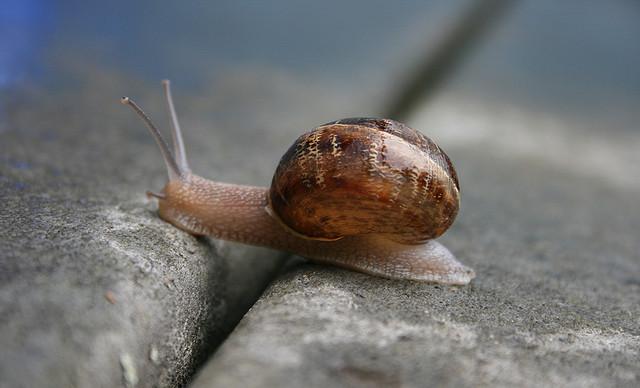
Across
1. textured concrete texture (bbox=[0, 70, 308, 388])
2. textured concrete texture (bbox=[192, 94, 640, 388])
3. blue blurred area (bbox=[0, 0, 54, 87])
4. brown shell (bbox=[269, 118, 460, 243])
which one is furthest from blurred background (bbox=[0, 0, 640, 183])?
brown shell (bbox=[269, 118, 460, 243])

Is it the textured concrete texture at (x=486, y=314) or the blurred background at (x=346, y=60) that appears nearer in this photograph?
the textured concrete texture at (x=486, y=314)

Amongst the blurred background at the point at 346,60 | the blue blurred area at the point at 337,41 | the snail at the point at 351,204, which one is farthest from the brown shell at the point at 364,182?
the blue blurred area at the point at 337,41

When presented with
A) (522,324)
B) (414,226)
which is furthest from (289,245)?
(522,324)

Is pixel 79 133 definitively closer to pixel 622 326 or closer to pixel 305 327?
pixel 305 327

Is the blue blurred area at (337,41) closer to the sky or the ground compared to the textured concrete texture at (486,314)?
closer to the sky

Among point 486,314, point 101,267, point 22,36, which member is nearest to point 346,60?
point 22,36

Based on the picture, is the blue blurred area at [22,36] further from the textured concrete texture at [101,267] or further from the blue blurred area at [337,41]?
the textured concrete texture at [101,267]

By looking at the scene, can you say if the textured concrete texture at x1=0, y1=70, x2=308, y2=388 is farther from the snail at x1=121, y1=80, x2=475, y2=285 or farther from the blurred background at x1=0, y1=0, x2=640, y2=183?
the blurred background at x1=0, y1=0, x2=640, y2=183

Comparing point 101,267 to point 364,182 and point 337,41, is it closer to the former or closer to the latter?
point 364,182
